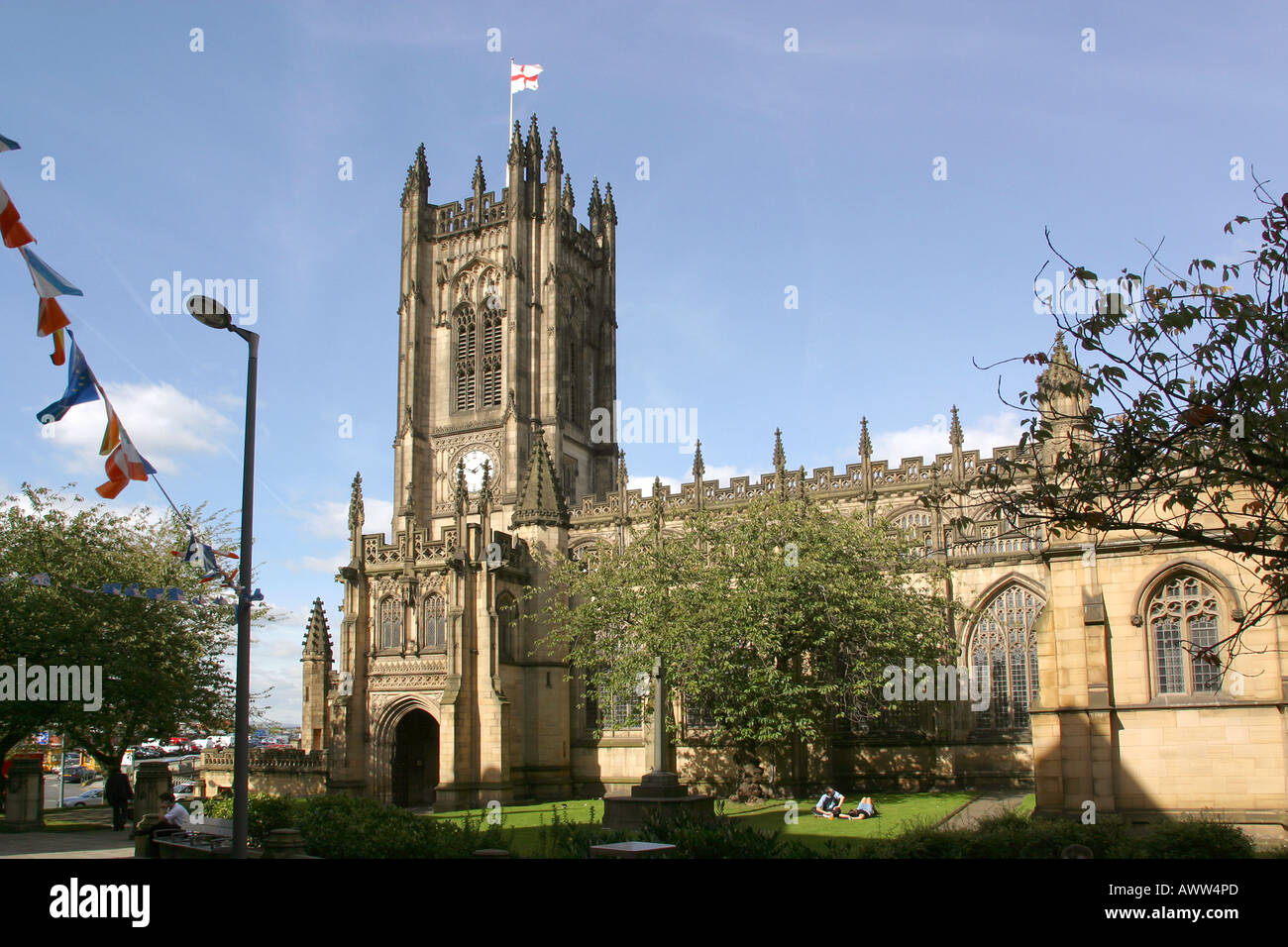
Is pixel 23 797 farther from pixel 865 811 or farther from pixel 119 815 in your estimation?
pixel 865 811

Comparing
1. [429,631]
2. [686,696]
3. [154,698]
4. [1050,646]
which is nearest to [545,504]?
[429,631]

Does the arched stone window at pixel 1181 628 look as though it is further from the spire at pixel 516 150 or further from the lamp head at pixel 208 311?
the spire at pixel 516 150

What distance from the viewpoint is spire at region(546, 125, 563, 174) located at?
233 ft

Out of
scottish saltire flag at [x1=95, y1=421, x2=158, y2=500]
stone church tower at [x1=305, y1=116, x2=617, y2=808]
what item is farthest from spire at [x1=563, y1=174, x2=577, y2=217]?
scottish saltire flag at [x1=95, y1=421, x2=158, y2=500]

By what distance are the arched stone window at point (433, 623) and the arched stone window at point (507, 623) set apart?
86.3 inches

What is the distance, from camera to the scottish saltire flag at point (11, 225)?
10711 mm

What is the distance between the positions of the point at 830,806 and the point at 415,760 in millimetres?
20660

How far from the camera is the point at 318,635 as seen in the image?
5181cm

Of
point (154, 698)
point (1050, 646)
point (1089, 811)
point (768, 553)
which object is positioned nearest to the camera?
point (1089, 811)

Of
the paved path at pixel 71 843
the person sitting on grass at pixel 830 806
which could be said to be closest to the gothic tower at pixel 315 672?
the paved path at pixel 71 843

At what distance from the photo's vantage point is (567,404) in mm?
69812

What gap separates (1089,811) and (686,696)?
63.0 ft

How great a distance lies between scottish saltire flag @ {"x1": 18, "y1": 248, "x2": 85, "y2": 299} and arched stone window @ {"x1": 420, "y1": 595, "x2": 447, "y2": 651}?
33.1 meters
